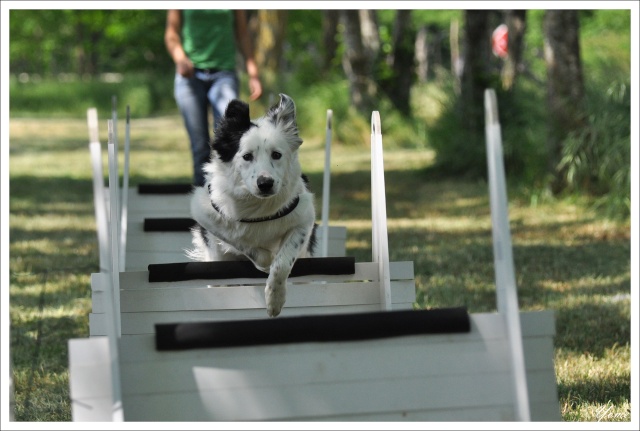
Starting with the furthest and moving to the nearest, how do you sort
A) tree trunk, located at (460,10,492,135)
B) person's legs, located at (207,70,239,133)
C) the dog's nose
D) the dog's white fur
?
tree trunk, located at (460,10,492,135)
person's legs, located at (207,70,239,133)
the dog's white fur
the dog's nose

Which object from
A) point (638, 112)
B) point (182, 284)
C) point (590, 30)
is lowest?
point (182, 284)

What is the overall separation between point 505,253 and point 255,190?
5.31 feet

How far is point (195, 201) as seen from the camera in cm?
491

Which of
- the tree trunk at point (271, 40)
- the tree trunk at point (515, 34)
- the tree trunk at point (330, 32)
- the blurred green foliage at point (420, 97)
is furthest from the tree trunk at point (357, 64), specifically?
the tree trunk at point (271, 40)

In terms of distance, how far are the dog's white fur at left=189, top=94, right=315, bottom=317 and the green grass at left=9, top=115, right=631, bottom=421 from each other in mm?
1153

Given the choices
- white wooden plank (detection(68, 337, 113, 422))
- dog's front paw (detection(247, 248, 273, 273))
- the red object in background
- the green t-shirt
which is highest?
the red object in background

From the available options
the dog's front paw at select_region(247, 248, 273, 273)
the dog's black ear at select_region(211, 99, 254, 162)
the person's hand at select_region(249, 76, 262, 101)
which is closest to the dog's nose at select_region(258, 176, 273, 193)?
the dog's black ear at select_region(211, 99, 254, 162)

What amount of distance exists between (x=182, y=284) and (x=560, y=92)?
7499mm

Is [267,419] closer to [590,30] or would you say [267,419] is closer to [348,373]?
[348,373]

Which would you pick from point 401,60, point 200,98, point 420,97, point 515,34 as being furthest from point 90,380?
point 515,34

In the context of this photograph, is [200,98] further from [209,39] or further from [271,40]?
[271,40]

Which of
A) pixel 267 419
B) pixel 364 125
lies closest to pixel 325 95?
pixel 364 125

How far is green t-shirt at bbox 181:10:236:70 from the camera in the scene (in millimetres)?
6823

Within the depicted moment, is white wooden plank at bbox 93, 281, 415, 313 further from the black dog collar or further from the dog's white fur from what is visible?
the black dog collar
